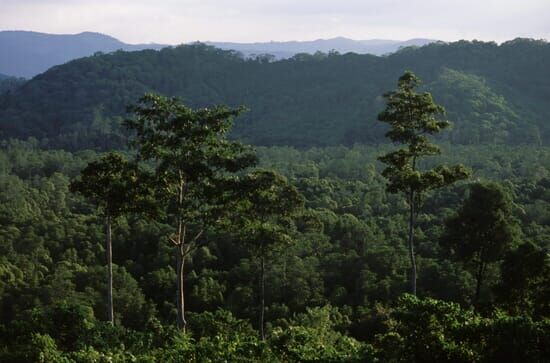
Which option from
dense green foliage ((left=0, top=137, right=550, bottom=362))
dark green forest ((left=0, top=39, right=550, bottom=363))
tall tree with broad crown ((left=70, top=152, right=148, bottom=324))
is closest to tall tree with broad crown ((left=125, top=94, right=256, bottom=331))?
dark green forest ((left=0, top=39, right=550, bottom=363))

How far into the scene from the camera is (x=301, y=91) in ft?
415

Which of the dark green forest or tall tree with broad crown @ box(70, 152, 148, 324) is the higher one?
tall tree with broad crown @ box(70, 152, 148, 324)

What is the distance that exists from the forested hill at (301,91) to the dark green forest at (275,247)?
4.30 meters

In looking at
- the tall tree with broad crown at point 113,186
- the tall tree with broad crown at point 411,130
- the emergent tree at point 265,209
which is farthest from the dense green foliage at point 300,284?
the tall tree with broad crown at point 113,186

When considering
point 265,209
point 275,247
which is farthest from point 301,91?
point 275,247

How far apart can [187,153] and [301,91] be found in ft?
370

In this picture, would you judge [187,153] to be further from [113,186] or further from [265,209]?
[265,209]

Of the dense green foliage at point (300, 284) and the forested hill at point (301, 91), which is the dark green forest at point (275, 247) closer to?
the dense green foliage at point (300, 284)

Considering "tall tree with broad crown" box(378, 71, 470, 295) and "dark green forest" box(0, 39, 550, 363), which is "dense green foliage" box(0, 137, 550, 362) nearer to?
"dark green forest" box(0, 39, 550, 363)

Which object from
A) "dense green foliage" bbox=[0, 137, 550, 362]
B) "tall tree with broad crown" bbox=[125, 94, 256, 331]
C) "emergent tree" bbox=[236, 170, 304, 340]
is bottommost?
"dense green foliage" bbox=[0, 137, 550, 362]

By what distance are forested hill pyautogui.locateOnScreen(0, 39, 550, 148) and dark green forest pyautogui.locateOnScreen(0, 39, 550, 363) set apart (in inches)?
169

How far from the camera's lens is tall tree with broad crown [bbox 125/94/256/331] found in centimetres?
1512

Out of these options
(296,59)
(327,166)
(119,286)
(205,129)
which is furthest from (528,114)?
(205,129)

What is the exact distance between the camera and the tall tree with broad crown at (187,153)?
1512 cm
